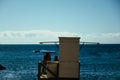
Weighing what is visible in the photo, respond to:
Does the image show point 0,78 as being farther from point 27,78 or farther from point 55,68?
point 55,68

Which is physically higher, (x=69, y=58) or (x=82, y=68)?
(x=69, y=58)

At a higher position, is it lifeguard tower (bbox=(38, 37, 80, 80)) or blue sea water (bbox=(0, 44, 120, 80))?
lifeguard tower (bbox=(38, 37, 80, 80))

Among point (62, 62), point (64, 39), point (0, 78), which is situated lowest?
point (0, 78)

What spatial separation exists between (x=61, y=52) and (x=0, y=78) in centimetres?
2538

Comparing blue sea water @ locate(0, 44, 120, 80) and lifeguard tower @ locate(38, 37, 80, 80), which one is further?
blue sea water @ locate(0, 44, 120, 80)

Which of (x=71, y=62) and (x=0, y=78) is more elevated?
(x=71, y=62)

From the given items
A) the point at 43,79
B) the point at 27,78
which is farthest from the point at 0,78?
the point at 43,79

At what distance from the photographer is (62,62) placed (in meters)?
22.5

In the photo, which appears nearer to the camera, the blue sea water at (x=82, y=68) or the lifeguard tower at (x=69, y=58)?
the lifeguard tower at (x=69, y=58)

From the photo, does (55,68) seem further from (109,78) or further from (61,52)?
(109,78)

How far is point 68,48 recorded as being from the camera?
22531mm

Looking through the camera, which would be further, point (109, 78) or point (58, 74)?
point (109, 78)

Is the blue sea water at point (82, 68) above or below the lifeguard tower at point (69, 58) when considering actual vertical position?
below

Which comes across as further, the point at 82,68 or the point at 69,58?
the point at 82,68
